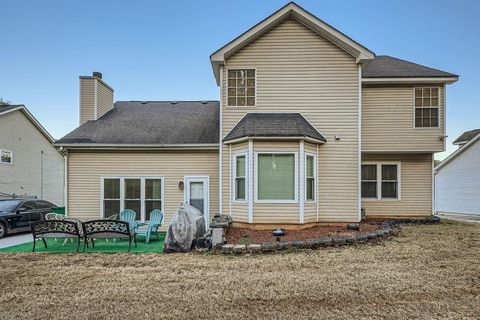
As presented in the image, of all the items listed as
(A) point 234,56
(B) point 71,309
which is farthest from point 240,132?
(B) point 71,309

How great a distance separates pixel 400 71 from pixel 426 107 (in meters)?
1.78

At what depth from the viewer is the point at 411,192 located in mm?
12961

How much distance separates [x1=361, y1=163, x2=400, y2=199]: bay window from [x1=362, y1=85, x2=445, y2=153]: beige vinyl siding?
47.6 inches

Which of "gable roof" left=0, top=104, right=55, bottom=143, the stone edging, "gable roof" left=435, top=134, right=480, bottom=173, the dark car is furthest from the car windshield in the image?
"gable roof" left=435, top=134, right=480, bottom=173

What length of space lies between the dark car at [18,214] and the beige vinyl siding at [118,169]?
1.78 m

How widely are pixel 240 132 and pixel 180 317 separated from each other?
6.99 meters

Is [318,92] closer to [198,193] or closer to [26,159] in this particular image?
[198,193]

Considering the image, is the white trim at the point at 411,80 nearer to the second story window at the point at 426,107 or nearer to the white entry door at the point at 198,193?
the second story window at the point at 426,107

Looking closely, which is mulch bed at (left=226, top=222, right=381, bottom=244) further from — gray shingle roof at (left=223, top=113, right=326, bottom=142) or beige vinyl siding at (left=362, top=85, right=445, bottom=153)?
beige vinyl siding at (left=362, top=85, right=445, bottom=153)

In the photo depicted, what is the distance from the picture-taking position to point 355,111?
10992 millimetres

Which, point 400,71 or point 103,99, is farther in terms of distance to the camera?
point 103,99

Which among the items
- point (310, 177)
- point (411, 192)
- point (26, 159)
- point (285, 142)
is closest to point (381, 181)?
point (411, 192)

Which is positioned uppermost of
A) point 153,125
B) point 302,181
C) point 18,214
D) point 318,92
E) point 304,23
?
point 304,23

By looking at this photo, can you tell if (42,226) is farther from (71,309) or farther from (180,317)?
(180,317)
